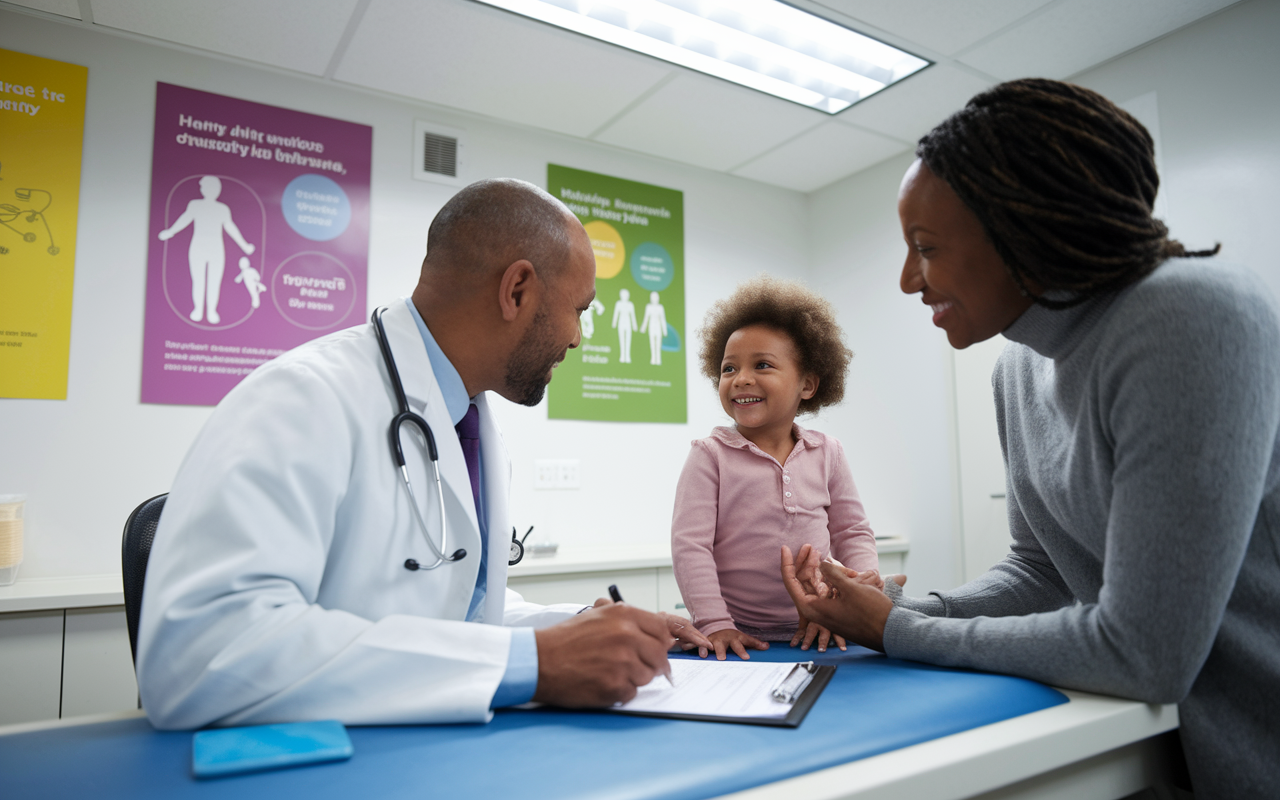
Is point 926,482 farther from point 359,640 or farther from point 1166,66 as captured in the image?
point 359,640

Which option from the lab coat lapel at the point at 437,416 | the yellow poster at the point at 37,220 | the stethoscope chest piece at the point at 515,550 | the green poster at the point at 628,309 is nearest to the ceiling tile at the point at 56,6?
the yellow poster at the point at 37,220

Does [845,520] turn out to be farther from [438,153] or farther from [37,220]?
[37,220]

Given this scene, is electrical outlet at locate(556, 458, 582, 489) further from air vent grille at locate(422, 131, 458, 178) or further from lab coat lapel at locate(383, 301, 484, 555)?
lab coat lapel at locate(383, 301, 484, 555)

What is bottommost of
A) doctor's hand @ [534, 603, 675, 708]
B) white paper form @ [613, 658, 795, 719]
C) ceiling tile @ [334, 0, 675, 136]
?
white paper form @ [613, 658, 795, 719]

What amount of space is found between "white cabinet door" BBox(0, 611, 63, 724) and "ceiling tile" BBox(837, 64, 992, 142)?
3728 millimetres

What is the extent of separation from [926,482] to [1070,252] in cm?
320

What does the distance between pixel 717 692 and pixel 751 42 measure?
2837 mm

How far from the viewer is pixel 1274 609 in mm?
892

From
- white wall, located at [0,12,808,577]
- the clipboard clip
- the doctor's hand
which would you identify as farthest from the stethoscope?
white wall, located at [0,12,808,577]

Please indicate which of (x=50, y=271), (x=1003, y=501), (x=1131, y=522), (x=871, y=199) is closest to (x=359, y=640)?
(x=1131, y=522)

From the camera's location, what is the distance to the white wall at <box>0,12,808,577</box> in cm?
262

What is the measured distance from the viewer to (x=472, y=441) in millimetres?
1508

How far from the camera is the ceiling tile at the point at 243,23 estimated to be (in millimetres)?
2635

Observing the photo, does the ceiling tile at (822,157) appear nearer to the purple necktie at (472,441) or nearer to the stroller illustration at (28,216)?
the purple necktie at (472,441)
